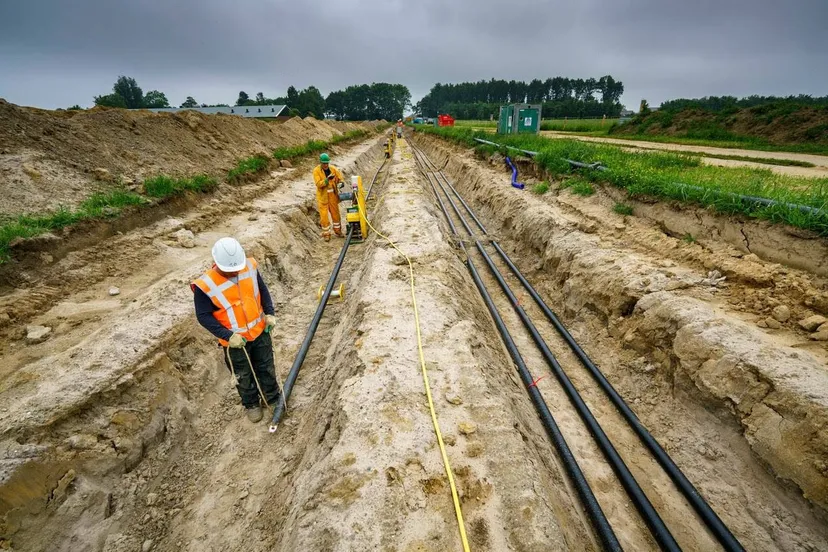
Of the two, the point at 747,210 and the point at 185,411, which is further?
the point at 747,210

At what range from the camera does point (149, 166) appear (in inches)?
333

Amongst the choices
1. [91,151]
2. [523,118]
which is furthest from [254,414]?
[523,118]

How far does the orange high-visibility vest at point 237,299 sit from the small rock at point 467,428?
2253 millimetres

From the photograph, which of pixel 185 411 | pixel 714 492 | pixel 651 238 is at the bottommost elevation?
pixel 714 492

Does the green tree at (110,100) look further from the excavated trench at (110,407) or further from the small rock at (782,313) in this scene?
the small rock at (782,313)

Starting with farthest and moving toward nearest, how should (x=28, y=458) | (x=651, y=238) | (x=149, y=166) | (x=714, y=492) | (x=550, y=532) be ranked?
(x=149, y=166) < (x=651, y=238) < (x=714, y=492) < (x=28, y=458) < (x=550, y=532)

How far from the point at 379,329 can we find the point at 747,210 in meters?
5.07

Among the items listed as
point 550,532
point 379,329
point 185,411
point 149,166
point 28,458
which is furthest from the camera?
point 149,166

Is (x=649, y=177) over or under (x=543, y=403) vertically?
over

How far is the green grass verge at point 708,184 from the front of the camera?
420 cm

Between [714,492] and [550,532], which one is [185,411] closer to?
[550,532]

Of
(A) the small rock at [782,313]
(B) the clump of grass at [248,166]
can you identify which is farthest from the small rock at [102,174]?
(A) the small rock at [782,313]

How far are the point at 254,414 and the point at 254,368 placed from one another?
1.93 feet

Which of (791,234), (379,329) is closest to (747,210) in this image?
(791,234)
